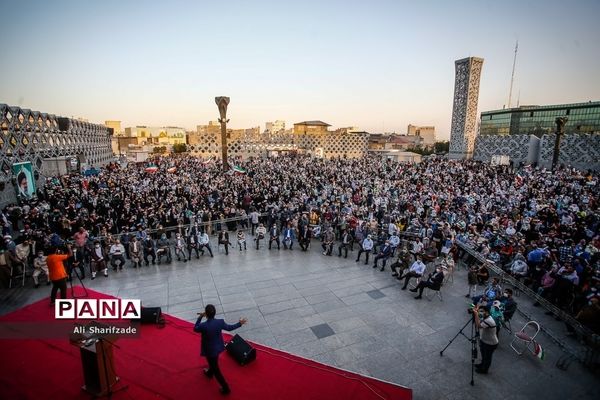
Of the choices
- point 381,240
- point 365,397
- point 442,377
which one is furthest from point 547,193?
point 365,397

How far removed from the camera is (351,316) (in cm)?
773

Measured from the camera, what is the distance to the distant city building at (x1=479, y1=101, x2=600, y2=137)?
196ft

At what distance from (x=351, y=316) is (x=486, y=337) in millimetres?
3083

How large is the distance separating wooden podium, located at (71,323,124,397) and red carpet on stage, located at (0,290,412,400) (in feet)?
0.56

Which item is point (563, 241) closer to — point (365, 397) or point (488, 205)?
point (488, 205)

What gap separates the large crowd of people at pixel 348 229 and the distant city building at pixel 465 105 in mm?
36802

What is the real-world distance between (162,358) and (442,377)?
534 cm

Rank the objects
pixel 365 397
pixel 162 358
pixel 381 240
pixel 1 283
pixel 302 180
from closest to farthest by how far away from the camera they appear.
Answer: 1. pixel 365 397
2. pixel 162 358
3. pixel 1 283
4. pixel 381 240
5. pixel 302 180

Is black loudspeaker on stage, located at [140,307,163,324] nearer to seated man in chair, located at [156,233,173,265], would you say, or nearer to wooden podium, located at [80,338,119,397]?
wooden podium, located at [80,338,119,397]

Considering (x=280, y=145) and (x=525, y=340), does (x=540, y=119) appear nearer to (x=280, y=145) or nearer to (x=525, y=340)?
(x=280, y=145)

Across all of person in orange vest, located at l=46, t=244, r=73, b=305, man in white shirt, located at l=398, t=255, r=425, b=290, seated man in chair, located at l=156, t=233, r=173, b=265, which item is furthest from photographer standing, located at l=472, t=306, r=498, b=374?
seated man in chair, located at l=156, t=233, r=173, b=265

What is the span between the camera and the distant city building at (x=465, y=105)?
53656 mm

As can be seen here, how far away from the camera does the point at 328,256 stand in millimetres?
12234

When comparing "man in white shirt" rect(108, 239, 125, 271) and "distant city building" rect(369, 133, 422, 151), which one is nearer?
"man in white shirt" rect(108, 239, 125, 271)
